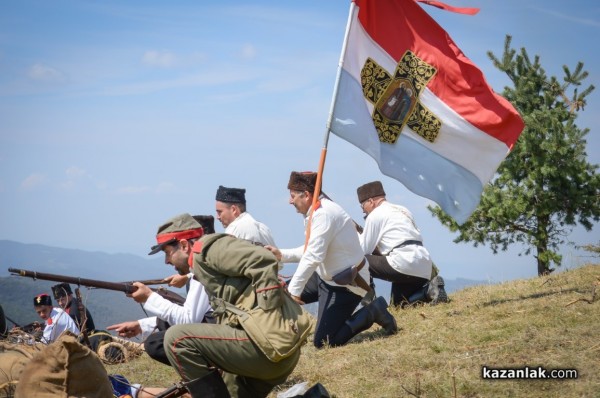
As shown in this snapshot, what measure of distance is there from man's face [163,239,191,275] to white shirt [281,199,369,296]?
2.73 m

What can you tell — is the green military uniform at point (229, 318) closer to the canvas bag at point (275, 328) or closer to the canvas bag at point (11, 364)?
the canvas bag at point (275, 328)

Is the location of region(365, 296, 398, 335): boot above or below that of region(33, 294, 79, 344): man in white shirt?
above

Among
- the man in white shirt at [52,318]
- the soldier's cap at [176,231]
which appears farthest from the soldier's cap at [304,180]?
the man in white shirt at [52,318]

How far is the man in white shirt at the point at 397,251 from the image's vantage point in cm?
1139

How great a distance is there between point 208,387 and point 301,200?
13.5 feet

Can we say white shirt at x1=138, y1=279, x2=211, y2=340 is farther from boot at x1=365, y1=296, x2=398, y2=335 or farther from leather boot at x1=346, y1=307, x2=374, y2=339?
boot at x1=365, y1=296, x2=398, y2=335

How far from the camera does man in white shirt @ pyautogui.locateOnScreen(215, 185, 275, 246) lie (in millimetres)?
10510

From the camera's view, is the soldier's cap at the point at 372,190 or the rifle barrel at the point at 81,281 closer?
the rifle barrel at the point at 81,281

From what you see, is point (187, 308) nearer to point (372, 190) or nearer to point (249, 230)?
point (249, 230)

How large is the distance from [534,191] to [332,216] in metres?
10.4

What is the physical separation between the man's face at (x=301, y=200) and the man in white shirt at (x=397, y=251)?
80.4 inches

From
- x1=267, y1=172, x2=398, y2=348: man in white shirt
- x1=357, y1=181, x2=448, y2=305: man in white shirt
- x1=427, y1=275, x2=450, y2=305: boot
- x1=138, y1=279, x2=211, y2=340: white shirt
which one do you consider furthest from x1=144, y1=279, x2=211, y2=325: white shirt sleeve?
x1=427, y1=275, x2=450, y2=305: boot

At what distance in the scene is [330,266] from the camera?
32.3ft

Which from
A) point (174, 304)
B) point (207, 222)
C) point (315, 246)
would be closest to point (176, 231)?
point (174, 304)
